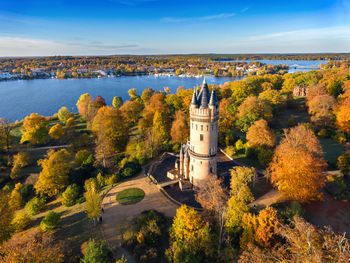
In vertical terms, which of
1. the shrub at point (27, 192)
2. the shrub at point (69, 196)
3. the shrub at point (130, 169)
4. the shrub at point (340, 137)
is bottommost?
the shrub at point (27, 192)

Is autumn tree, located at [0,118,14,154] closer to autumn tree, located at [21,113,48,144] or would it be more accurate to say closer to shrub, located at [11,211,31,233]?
autumn tree, located at [21,113,48,144]

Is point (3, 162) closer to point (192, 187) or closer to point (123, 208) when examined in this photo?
point (123, 208)

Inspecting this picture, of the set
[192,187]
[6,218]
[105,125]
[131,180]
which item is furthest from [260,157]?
[6,218]

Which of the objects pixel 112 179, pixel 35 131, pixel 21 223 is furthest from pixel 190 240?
pixel 35 131

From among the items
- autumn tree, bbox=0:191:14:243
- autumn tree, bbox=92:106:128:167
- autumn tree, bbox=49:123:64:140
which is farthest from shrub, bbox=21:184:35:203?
autumn tree, bbox=49:123:64:140

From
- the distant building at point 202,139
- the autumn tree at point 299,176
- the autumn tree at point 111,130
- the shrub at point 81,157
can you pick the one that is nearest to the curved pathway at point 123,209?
the distant building at point 202,139

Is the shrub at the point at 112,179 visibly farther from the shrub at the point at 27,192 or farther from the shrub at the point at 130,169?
the shrub at the point at 27,192
